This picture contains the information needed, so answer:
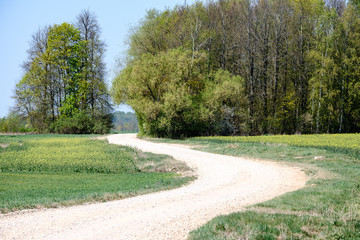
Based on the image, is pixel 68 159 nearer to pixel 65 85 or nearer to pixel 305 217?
pixel 305 217

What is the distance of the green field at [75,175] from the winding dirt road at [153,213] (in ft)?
3.14

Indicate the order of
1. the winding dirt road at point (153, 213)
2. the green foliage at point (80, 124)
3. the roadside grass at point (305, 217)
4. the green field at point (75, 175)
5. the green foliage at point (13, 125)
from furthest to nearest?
the green foliage at point (13, 125), the green foliage at point (80, 124), the green field at point (75, 175), the winding dirt road at point (153, 213), the roadside grass at point (305, 217)

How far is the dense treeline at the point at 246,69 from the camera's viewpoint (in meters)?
36.8

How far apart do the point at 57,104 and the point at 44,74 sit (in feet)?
Answer: 16.6

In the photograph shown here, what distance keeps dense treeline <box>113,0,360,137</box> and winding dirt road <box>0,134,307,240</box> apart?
2298 centimetres

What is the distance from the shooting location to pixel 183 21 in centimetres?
4472

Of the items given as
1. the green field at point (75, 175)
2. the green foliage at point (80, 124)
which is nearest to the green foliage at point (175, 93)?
the green foliage at point (80, 124)

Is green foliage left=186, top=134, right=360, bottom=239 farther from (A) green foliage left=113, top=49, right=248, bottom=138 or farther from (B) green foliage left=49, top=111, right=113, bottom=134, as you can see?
(B) green foliage left=49, top=111, right=113, bottom=134

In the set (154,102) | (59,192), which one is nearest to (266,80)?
(154,102)

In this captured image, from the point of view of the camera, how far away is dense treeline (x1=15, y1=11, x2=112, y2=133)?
4794 cm

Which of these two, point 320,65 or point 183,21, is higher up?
point 183,21

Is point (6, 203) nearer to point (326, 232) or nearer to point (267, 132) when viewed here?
point (326, 232)

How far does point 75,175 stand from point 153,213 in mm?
9823

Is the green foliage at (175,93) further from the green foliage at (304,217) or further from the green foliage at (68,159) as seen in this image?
the green foliage at (304,217)
